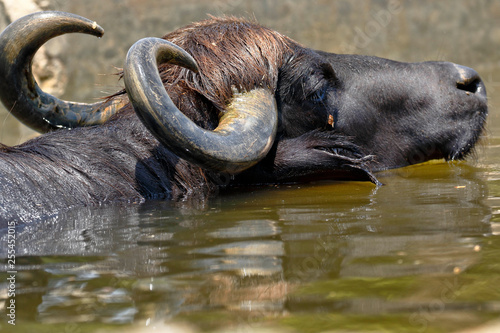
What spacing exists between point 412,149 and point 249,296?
10.3 ft

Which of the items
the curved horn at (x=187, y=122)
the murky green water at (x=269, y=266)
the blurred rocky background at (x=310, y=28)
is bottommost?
the murky green water at (x=269, y=266)

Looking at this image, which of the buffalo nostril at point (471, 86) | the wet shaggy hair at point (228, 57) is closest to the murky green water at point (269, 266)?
the wet shaggy hair at point (228, 57)

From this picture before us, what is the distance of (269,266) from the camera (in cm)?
238

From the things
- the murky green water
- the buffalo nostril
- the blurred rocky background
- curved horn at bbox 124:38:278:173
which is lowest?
the murky green water

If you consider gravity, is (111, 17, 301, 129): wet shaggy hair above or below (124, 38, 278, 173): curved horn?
above

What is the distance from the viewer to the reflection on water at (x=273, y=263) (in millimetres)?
1923

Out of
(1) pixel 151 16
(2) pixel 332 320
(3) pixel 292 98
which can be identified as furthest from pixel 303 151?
(1) pixel 151 16

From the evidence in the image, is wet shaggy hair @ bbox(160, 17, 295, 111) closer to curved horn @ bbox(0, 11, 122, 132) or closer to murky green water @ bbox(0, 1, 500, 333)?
curved horn @ bbox(0, 11, 122, 132)

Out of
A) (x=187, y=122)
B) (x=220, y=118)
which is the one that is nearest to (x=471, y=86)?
(x=220, y=118)

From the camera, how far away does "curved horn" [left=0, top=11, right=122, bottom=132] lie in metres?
4.02

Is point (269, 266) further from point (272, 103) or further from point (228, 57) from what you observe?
point (228, 57)

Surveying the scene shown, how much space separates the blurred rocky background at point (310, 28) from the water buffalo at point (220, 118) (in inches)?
274

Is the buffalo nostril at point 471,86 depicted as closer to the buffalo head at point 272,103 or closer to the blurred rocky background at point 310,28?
the buffalo head at point 272,103

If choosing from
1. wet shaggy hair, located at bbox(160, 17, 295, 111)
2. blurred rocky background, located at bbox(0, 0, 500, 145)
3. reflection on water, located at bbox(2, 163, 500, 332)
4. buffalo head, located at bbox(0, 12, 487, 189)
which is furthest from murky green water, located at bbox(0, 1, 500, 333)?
blurred rocky background, located at bbox(0, 0, 500, 145)
